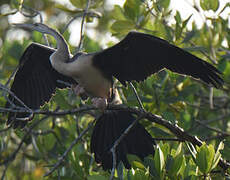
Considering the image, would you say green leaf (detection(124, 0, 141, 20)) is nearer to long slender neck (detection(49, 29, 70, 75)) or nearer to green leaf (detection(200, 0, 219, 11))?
green leaf (detection(200, 0, 219, 11))

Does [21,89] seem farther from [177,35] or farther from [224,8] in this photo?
[224,8]

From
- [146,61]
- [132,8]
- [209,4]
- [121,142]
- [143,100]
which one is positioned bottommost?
[121,142]

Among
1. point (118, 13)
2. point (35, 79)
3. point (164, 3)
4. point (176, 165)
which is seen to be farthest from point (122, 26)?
point (176, 165)

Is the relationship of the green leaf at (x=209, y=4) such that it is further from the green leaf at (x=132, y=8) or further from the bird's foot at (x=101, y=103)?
the bird's foot at (x=101, y=103)

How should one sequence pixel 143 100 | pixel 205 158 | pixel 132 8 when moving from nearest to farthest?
pixel 205 158 < pixel 143 100 < pixel 132 8

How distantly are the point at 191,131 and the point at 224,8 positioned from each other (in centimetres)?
122

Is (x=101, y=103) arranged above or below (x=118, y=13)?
below

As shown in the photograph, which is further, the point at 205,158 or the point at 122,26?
the point at 122,26

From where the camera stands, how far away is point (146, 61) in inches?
134

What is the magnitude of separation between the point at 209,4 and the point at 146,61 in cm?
111

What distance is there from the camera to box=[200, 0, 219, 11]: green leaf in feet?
13.4

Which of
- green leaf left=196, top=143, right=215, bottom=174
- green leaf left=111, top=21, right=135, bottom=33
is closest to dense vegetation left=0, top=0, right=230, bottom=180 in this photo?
green leaf left=111, top=21, right=135, bottom=33

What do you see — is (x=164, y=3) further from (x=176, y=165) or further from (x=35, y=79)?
(x=176, y=165)

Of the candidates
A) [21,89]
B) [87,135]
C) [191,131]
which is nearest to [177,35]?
[191,131]
